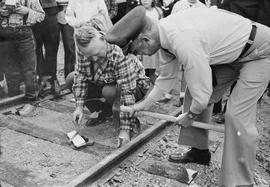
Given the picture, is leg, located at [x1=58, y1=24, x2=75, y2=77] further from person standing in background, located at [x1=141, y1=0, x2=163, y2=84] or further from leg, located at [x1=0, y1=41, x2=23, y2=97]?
person standing in background, located at [x1=141, y1=0, x2=163, y2=84]

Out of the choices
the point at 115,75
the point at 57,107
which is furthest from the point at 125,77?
the point at 57,107

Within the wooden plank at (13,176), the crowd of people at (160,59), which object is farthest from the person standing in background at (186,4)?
the wooden plank at (13,176)

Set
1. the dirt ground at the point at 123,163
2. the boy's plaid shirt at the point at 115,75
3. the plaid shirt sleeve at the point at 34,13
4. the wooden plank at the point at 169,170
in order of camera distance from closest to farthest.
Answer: the dirt ground at the point at 123,163
the wooden plank at the point at 169,170
the boy's plaid shirt at the point at 115,75
the plaid shirt sleeve at the point at 34,13

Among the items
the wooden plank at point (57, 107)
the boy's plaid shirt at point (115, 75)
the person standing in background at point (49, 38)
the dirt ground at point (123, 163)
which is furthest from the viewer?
the person standing in background at point (49, 38)

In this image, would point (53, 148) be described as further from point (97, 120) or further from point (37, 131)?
point (97, 120)

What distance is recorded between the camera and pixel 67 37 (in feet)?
20.6

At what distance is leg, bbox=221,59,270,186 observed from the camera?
11.2 ft

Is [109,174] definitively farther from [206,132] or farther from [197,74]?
[197,74]

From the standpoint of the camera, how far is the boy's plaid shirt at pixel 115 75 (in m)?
4.37

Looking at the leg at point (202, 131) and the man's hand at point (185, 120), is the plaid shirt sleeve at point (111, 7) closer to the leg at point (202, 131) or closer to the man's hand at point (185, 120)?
the leg at point (202, 131)

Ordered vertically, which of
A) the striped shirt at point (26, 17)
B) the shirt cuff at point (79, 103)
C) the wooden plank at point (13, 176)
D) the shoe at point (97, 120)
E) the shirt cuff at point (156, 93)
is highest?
the striped shirt at point (26, 17)

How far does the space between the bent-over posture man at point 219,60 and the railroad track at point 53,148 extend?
2.71 feet

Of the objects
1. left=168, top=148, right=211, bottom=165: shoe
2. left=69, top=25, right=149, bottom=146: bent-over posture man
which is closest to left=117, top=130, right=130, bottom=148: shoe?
left=69, top=25, right=149, bottom=146: bent-over posture man

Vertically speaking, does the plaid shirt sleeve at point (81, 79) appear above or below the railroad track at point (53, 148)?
above
